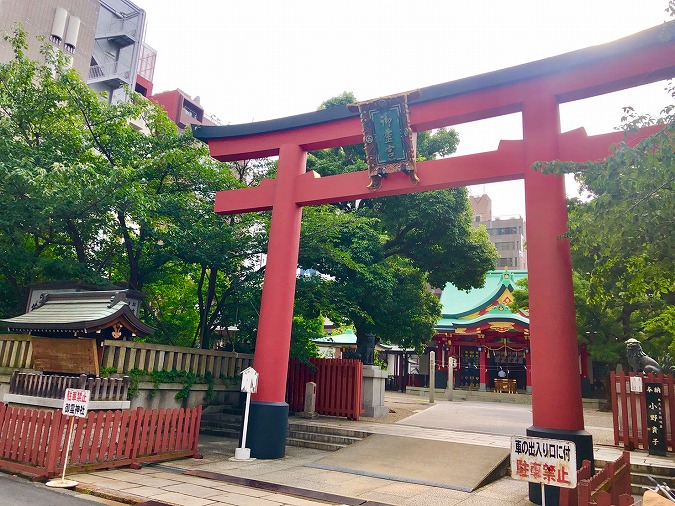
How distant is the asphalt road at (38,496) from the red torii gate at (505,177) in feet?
12.4

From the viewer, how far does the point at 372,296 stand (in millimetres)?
15555

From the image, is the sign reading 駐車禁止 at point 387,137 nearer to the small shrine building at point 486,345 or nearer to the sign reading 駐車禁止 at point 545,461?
the sign reading 駐車禁止 at point 545,461

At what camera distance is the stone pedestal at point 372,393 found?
49.2 ft

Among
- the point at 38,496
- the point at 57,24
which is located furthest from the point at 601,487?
the point at 57,24

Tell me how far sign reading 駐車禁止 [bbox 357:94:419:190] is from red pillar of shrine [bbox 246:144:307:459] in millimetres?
1996

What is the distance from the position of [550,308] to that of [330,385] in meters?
8.42

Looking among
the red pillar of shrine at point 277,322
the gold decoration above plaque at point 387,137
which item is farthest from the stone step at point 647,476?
the gold decoration above plaque at point 387,137

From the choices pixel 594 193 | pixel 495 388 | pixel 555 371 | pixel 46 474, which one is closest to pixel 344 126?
pixel 594 193

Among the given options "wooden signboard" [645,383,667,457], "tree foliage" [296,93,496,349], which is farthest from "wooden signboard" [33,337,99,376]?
"wooden signboard" [645,383,667,457]

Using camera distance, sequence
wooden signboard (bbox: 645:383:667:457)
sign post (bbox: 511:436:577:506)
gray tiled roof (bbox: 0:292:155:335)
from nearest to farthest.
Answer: sign post (bbox: 511:436:577:506), wooden signboard (bbox: 645:383:667:457), gray tiled roof (bbox: 0:292:155:335)

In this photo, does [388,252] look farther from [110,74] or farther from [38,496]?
[110,74]

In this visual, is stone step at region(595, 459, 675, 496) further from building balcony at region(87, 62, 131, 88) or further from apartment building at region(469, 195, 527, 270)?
apartment building at region(469, 195, 527, 270)

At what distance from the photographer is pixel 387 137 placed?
9719 millimetres

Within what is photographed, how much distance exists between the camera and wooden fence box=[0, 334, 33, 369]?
11.3 meters
